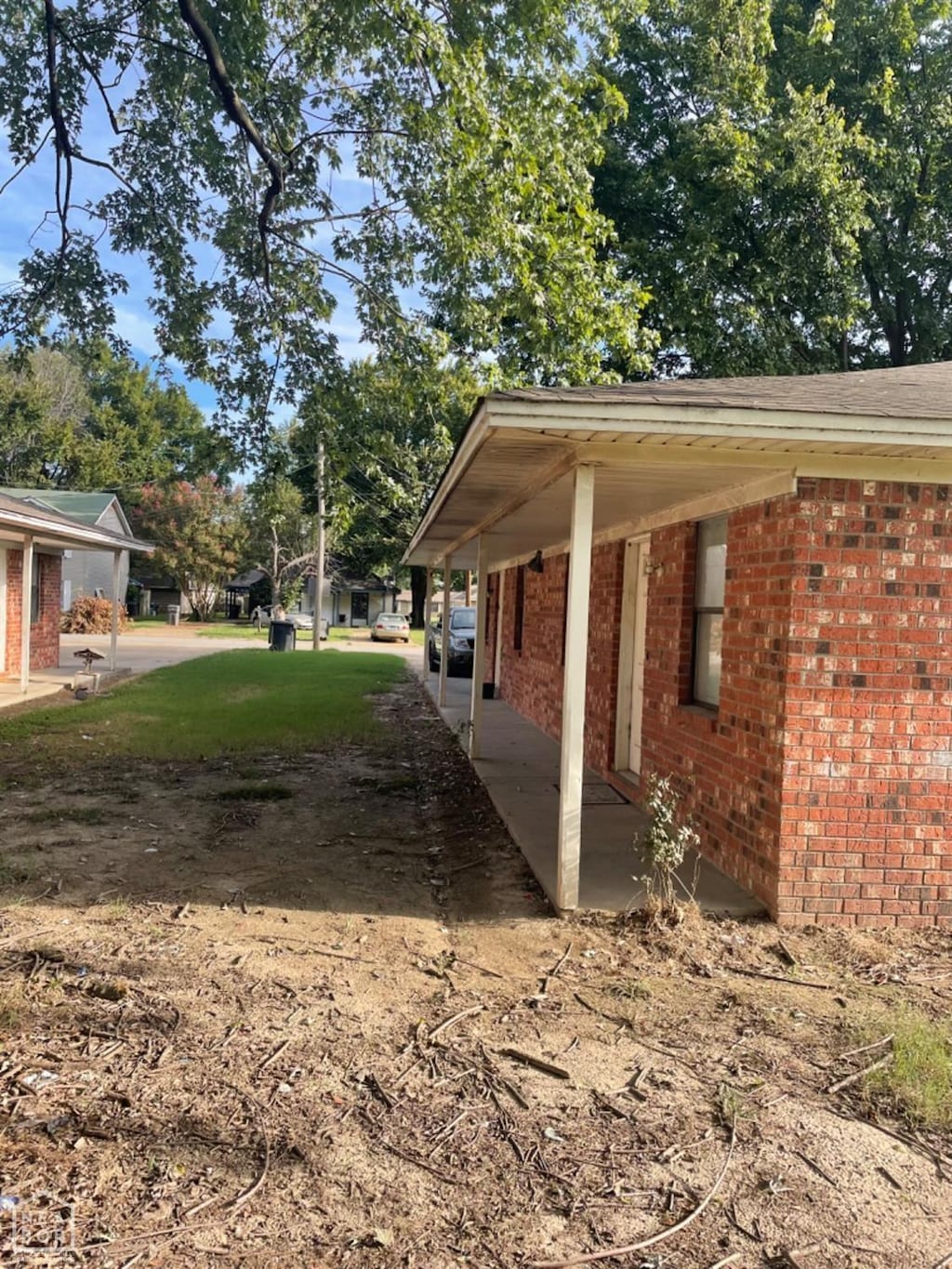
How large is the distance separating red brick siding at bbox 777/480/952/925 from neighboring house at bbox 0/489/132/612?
116 feet

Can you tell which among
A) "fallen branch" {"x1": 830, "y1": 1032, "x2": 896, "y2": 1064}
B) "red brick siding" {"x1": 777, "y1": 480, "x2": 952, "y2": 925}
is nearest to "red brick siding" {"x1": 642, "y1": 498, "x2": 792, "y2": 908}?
"red brick siding" {"x1": 777, "y1": 480, "x2": 952, "y2": 925}

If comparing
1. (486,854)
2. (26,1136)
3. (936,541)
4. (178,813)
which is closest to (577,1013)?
(26,1136)

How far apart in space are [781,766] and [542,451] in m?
2.25

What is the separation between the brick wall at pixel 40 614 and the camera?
17.1 m

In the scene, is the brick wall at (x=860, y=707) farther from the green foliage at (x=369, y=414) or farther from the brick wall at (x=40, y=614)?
the brick wall at (x=40, y=614)

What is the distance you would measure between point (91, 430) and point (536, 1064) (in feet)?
196

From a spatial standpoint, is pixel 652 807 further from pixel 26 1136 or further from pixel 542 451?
pixel 26 1136

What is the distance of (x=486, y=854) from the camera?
21.8 feet

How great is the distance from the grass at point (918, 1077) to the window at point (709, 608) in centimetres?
274

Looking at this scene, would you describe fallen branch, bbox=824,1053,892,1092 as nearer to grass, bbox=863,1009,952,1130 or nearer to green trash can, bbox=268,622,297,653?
grass, bbox=863,1009,952,1130

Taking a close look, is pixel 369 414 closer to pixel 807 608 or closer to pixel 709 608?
pixel 709 608

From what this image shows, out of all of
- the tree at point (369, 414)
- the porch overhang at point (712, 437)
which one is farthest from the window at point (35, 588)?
the porch overhang at point (712, 437)

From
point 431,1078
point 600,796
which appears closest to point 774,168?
point 600,796

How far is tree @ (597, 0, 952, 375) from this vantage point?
14.8m
